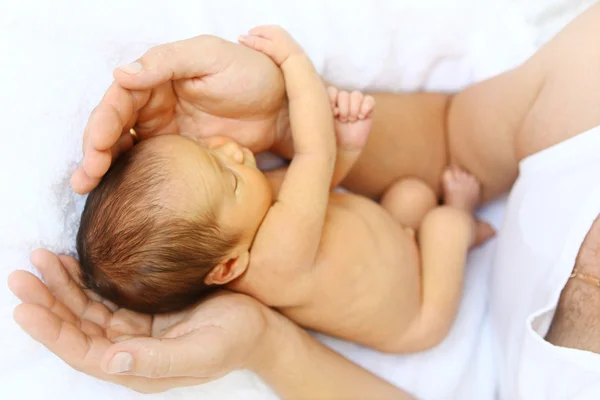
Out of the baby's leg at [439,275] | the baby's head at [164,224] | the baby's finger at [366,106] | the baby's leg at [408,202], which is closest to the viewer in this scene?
the baby's head at [164,224]

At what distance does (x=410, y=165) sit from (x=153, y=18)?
0.64 m

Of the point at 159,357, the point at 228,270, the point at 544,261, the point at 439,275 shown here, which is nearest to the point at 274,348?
the point at 228,270

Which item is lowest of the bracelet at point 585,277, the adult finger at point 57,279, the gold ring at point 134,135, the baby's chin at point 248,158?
the bracelet at point 585,277

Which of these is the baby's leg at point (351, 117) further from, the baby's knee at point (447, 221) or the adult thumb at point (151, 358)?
the adult thumb at point (151, 358)

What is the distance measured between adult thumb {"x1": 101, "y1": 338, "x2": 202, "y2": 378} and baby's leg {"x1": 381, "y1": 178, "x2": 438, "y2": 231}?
619 millimetres

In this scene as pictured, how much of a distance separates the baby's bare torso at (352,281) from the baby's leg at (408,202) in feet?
0.37

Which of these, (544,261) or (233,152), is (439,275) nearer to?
(544,261)

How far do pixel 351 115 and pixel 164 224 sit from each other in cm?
42

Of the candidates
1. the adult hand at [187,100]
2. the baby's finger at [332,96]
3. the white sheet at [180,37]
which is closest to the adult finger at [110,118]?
the adult hand at [187,100]

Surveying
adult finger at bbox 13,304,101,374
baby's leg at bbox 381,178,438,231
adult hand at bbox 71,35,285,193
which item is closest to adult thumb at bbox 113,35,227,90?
adult hand at bbox 71,35,285,193

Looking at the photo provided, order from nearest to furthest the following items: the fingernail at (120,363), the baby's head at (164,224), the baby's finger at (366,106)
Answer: the fingernail at (120,363), the baby's head at (164,224), the baby's finger at (366,106)

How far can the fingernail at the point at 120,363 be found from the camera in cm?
75

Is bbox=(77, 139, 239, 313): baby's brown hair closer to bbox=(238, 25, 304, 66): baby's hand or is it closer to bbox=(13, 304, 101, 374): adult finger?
bbox=(13, 304, 101, 374): adult finger

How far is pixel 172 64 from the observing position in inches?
35.9
